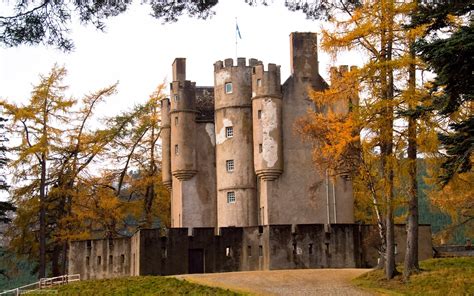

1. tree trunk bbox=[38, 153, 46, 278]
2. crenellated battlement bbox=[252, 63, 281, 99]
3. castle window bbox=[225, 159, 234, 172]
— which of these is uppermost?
crenellated battlement bbox=[252, 63, 281, 99]

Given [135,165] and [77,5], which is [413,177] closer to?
[77,5]

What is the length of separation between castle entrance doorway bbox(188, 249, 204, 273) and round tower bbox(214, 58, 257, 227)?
452 cm

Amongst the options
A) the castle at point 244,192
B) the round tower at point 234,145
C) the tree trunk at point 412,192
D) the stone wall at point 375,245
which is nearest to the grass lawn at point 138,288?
the castle at point 244,192

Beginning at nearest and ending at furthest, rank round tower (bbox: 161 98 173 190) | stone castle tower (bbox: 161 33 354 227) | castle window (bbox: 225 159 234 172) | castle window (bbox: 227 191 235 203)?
1. stone castle tower (bbox: 161 33 354 227)
2. castle window (bbox: 227 191 235 203)
3. castle window (bbox: 225 159 234 172)
4. round tower (bbox: 161 98 173 190)

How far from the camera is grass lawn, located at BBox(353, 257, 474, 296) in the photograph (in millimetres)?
23298

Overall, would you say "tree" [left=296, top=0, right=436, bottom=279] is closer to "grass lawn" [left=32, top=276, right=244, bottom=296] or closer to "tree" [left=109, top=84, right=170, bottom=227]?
"grass lawn" [left=32, top=276, right=244, bottom=296]

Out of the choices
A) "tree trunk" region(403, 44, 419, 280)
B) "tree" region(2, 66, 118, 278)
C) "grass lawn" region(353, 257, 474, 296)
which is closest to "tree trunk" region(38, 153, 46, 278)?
"tree" region(2, 66, 118, 278)

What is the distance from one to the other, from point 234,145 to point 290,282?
51.9ft

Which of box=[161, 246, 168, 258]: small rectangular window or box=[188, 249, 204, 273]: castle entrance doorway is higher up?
box=[161, 246, 168, 258]: small rectangular window

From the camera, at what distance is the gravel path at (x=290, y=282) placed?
24.9 metres

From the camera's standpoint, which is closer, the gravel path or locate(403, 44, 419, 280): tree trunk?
the gravel path

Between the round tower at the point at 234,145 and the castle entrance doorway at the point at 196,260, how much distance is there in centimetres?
452

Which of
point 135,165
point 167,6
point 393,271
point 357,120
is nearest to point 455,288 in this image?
point 393,271

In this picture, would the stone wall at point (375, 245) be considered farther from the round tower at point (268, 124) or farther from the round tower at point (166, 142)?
the round tower at point (166, 142)
